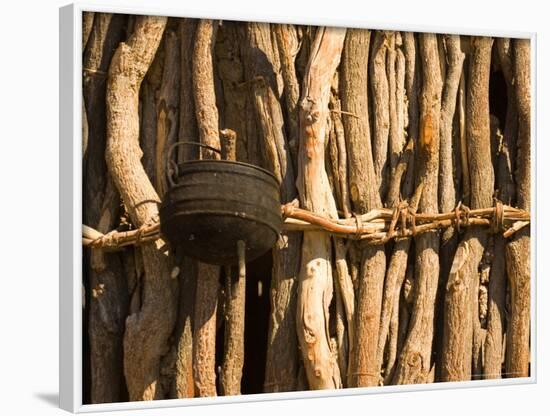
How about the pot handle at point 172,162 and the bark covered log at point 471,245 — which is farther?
the bark covered log at point 471,245

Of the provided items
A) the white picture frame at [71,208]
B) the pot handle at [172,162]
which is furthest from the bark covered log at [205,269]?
the white picture frame at [71,208]

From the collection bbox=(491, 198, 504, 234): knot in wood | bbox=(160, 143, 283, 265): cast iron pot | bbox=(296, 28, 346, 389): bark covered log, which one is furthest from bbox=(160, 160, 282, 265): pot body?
bbox=(491, 198, 504, 234): knot in wood

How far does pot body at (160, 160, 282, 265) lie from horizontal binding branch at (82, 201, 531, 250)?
153 millimetres

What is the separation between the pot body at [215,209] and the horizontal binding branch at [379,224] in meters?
0.15

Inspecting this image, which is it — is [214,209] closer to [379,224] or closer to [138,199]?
[138,199]

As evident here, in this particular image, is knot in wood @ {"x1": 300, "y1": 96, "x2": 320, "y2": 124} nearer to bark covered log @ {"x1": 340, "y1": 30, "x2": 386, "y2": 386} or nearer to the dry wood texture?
the dry wood texture

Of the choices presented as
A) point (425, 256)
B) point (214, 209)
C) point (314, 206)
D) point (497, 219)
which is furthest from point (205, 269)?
point (497, 219)

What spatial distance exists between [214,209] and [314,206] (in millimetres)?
643

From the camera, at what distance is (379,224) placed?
727 centimetres

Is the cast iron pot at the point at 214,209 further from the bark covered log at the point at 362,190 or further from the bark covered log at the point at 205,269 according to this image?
the bark covered log at the point at 362,190

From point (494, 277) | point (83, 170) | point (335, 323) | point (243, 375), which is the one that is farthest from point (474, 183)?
point (83, 170)

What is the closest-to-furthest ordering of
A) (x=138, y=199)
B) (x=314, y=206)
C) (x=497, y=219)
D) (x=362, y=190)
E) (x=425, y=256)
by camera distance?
(x=138, y=199) < (x=314, y=206) < (x=362, y=190) < (x=425, y=256) < (x=497, y=219)

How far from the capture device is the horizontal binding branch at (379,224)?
6738mm

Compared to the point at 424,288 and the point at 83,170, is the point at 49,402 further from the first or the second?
the point at 424,288
